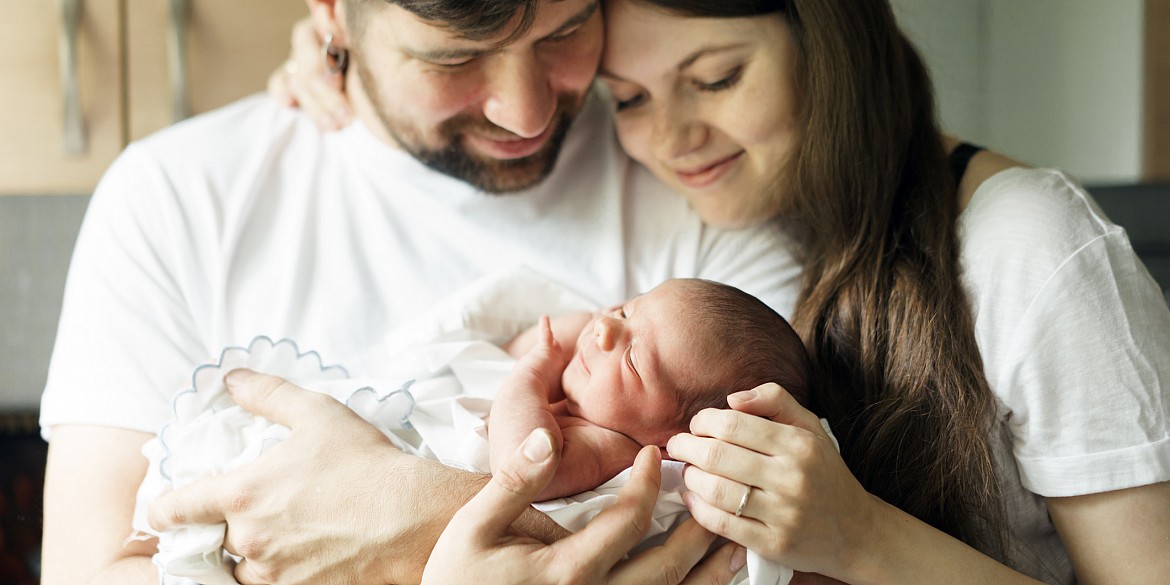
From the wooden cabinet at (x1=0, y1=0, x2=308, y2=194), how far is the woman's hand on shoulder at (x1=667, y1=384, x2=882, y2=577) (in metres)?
1.63

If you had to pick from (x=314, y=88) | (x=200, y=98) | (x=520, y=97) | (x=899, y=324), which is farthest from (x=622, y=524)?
(x=200, y=98)

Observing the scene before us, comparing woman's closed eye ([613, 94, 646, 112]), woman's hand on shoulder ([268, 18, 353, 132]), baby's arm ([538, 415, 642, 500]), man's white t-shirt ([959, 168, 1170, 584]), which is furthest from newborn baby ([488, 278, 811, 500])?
woman's hand on shoulder ([268, 18, 353, 132])

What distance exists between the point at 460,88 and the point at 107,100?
1.13 m

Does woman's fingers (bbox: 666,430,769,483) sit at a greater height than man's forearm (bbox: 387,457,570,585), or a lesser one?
greater

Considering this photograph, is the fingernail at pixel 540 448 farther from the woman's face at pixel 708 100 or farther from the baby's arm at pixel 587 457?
the woman's face at pixel 708 100

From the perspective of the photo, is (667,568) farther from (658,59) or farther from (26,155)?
(26,155)

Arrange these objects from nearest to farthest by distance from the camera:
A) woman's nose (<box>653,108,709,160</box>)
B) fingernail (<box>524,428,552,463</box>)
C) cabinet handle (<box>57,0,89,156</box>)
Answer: fingernail (<box>524,428,552,463</box>), woman's nose (<box>653,108,709,160</box>), cabinet handle (<box>57,0,89,156</box>)

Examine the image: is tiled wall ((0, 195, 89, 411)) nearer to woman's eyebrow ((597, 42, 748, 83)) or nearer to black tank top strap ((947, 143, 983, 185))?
woman's eyebrow ((597, 42, 748, 83))

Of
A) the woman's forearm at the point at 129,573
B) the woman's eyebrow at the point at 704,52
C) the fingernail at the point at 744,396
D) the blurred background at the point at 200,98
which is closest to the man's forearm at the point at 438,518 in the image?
the fingernail at the point at 744,396

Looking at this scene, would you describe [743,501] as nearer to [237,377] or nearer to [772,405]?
[772,405]

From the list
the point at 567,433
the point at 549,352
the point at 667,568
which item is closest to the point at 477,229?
the point at 549,352

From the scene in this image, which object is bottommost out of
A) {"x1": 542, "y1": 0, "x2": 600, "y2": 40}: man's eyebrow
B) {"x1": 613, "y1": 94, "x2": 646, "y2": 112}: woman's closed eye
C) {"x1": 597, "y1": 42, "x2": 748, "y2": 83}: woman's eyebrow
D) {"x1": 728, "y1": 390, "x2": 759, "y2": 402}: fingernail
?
{"x1": 728, "y1": 390, "x2": 759, "y2": 402}: fingernail

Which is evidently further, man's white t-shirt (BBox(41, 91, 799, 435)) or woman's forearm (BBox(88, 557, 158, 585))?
man's white t-shirt (BBox(41, 91, 799, 435))

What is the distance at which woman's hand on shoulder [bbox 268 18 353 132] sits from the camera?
1.64 metres
